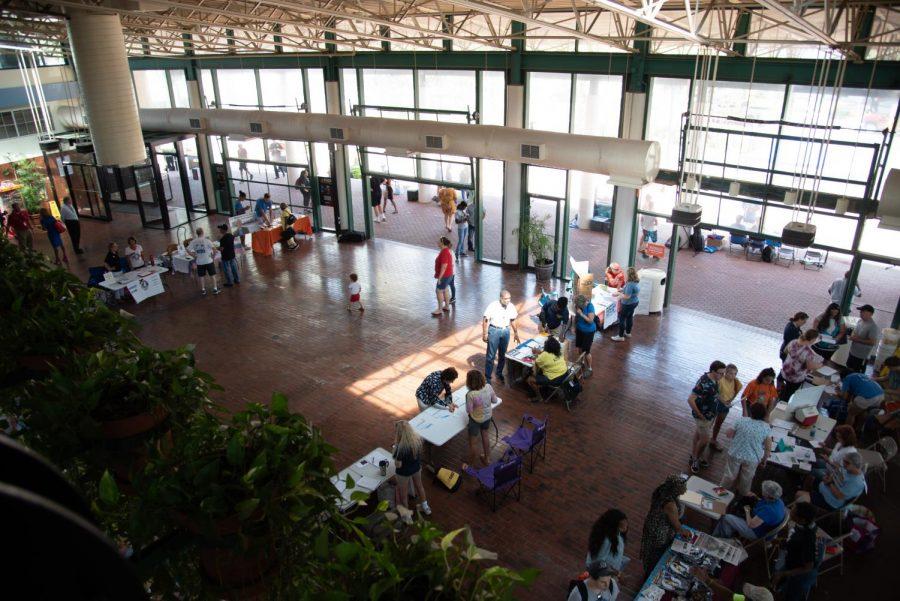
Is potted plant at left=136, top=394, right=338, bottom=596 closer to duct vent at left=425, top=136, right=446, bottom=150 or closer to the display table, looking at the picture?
the display table

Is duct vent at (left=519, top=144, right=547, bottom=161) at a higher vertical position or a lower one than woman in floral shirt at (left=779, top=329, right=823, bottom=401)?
higher

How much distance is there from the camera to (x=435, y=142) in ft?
44.5

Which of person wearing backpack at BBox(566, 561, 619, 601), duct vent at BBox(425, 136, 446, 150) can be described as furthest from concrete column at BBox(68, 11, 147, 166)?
person wearing backpack at BBox(566, 561, 619, 601)

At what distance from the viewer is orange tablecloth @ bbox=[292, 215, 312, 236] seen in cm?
1806

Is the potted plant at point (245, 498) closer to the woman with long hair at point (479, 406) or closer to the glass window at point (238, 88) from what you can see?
the woman with long hair at point (479, 406)

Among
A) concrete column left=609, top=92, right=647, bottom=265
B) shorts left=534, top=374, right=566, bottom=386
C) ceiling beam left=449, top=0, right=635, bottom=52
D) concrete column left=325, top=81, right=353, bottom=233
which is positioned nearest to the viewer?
ceiling beam left=449, top=0, right=635, bottom=52

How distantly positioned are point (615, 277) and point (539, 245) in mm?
2332

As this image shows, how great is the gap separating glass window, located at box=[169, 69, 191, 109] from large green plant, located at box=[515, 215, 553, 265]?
40.5ft

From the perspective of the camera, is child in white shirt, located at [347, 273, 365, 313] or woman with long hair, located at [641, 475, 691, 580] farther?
child in white shirt, located at [347, 273, 365, 313]

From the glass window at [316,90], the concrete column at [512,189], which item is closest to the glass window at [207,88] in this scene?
the glass window at [316,90]

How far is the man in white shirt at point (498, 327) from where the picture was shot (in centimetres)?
1011

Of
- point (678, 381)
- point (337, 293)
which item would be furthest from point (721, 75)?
point (337, 293)

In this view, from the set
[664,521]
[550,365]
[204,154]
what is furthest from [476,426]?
[204,154]

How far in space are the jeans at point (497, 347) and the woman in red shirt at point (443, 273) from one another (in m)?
2.48
